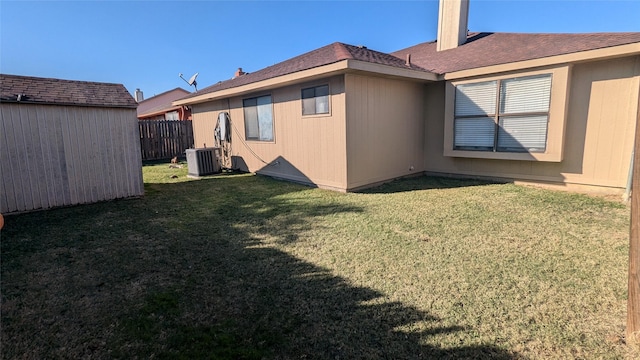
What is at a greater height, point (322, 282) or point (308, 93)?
point (308, 93)

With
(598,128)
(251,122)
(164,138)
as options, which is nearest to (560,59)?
(598,128)

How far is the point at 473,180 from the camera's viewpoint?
24.4ft

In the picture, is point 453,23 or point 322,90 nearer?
point 322,90

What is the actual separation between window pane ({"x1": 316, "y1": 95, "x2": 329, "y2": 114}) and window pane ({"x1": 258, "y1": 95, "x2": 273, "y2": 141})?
5.87ft

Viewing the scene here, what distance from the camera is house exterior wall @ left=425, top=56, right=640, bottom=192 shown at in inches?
214

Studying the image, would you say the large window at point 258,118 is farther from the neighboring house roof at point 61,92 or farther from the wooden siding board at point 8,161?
the wooden siding board at point 8,161

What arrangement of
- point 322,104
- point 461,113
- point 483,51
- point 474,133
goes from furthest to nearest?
point 483,51 < point 461,113 < point 474,133 < point 322,104

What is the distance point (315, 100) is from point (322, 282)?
15.7 ft

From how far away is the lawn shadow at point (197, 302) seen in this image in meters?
2.04

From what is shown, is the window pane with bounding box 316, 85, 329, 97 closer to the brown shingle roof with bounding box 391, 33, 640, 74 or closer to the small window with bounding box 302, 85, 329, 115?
the small window with bounding box 302, 85, 329, 115

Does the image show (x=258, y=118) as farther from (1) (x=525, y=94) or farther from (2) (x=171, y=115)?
(2) (x=171, y=115)

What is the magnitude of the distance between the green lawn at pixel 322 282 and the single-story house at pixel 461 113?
136 centimetres

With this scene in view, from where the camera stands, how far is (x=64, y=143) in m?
5.61

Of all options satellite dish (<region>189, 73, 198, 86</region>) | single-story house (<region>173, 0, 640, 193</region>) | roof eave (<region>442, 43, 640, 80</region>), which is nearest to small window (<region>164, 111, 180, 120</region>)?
satellite dish (<region>189, 73, 198, 86</region>)
